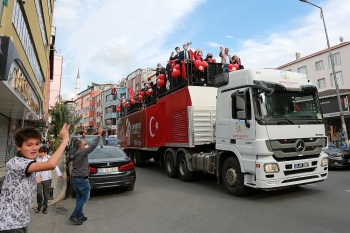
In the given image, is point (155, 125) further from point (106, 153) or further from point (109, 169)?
point (109, 169)

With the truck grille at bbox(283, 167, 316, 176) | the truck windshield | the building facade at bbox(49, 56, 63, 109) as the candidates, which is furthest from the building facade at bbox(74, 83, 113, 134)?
the truck grille at bbox(283, 167, 316, 176)

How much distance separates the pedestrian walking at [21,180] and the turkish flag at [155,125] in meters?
7.83

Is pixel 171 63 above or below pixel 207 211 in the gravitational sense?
above

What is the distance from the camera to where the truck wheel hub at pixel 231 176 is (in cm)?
660

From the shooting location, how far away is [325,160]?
651cm

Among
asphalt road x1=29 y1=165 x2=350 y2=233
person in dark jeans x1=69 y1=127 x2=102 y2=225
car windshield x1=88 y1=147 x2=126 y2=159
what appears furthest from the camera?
car windshield x1=88 y1=147 x2=126 y2=159

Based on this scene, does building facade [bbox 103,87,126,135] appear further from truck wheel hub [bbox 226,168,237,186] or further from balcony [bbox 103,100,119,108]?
truck wheel hub [bbox 226,168,237,186]

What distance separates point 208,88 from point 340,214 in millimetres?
5130

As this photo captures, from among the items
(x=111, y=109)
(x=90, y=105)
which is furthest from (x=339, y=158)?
(x=90, y=105)

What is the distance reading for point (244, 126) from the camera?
6301 mm

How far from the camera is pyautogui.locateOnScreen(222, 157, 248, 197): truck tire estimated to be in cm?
640

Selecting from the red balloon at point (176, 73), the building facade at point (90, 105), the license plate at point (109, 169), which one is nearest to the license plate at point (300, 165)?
the license plate at point (109, 169)

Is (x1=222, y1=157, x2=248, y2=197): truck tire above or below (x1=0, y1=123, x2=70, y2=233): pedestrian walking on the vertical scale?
below

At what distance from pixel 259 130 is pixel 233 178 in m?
1.56
